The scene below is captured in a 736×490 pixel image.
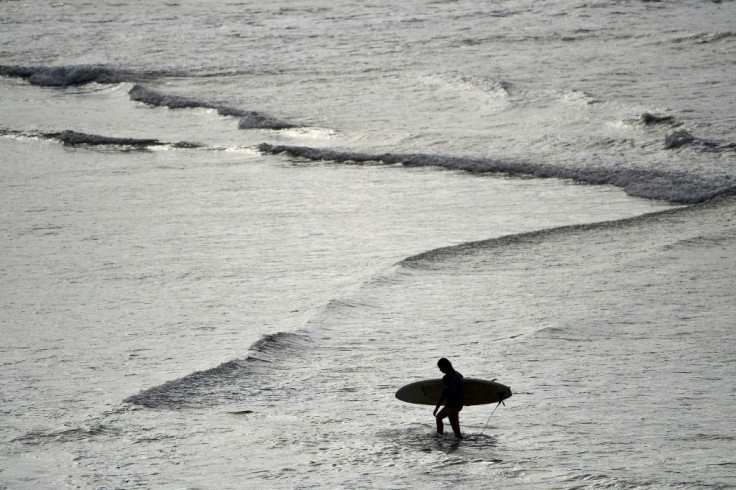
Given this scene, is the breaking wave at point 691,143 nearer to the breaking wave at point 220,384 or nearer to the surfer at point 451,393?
the breaking wave at point 220,384

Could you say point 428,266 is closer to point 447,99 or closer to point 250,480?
point 250,480

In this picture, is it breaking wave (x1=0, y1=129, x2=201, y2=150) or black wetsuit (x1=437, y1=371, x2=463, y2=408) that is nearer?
black wetsuit (x1=437, y1=371, x2=463, y2=408)

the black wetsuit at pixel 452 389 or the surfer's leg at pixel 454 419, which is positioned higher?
the black wetsuit at pixel 452 389

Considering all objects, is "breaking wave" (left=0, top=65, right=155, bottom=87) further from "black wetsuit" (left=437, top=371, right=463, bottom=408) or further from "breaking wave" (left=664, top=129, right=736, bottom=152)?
"black wetsuit" (left=437, top=371, right=463, bottom=408)

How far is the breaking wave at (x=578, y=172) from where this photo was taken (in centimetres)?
1748

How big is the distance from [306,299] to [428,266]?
5.86 feet

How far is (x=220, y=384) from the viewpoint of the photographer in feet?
36.0

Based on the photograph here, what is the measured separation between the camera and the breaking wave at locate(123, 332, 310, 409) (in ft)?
34.7

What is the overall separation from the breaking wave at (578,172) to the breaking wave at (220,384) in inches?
300

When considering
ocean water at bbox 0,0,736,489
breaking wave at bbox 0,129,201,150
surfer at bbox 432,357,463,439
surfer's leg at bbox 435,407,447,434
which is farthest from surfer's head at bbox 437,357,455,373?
breaking wave at bbox 0,129,201,150

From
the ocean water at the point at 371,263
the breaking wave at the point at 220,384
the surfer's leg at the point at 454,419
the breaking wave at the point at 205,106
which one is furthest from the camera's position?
the breaking wave at the point at 205,106

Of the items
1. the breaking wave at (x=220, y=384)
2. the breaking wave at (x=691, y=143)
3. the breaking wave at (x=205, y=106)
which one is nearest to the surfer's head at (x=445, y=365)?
the breaking wave at (x=220, y=384)

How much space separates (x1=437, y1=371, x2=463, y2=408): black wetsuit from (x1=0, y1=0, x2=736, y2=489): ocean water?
370mm

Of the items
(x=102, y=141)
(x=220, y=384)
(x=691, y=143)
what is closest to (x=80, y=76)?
(x=102, y=141)
